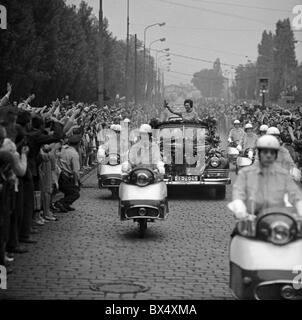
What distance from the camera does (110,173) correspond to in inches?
779

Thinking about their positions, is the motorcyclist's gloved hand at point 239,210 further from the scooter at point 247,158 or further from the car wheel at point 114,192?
the scooter at point 247,158

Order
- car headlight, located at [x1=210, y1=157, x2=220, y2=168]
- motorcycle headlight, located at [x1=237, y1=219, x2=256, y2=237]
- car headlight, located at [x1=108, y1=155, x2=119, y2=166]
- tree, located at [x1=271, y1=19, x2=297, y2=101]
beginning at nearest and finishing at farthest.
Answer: motorcycle headlight, located at [x1=237, y1=219, x2=256, y2=237] → car headlight, located at [x1=210, y1=157, x2=220, y2=168] → car headlight, located at [x1=108, y1=155, x2=119, y2=166] → tree, located at [x1=271, y1=19, x2=297, y2=101]

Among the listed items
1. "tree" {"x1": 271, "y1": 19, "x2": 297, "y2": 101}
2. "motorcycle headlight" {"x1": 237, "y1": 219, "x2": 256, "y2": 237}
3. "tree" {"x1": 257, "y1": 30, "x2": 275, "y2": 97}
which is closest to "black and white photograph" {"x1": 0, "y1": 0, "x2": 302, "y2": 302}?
"motorcycle headlight" {"x1": 237, "y1": 219, "x2": 256, "y2": 237}

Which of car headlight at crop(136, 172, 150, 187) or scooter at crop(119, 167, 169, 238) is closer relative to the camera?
scooter at crop(119, 167, 169, 238)

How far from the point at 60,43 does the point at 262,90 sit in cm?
1645

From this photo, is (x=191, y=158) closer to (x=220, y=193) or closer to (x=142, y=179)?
(x=220, y=193)

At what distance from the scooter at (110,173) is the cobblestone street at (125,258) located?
2199 mm

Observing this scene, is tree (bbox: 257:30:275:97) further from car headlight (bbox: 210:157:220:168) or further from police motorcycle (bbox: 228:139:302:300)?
police motorcycle (bbox: 228:139:302:300)

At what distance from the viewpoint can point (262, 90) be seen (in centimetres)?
5234

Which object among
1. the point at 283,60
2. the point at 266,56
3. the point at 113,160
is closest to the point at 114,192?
the point at 113,160

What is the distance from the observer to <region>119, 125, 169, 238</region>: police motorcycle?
13359 mm

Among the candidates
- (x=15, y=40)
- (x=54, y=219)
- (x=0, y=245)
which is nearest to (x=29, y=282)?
(x=0, y=245)

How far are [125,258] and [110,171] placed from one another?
809 centimetres
